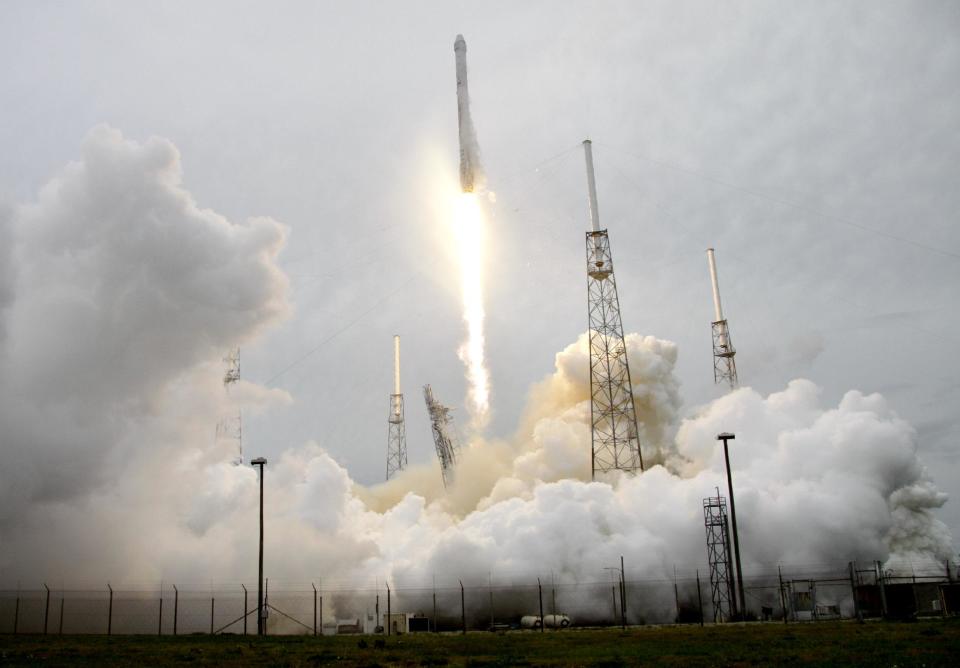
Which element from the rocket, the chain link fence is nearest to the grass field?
the chain link fence

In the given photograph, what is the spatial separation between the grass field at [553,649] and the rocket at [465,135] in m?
31.6

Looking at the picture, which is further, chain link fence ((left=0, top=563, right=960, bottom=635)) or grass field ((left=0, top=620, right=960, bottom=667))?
chain link fence ((left=0, top=563, right=960, bottom=635))

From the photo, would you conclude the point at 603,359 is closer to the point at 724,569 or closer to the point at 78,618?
the point at 724,569

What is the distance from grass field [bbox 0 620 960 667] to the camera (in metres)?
30.8

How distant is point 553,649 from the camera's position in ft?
123

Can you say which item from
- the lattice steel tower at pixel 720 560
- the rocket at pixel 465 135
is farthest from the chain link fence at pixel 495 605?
the rocket at pixel 465 135

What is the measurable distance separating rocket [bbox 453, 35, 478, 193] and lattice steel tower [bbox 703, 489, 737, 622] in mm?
28180

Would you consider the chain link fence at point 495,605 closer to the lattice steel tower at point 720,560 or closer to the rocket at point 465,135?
the lattice steel tower at point 720,560

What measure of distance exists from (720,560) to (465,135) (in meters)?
35.3

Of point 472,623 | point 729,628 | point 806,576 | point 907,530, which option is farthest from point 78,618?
point 907,530

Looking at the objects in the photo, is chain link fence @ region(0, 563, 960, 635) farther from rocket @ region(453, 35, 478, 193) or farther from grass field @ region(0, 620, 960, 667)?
rocket @ region(453, 35, 478, 193)

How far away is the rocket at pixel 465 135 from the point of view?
6519 centimetres

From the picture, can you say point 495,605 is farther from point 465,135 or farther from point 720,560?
point 465,135

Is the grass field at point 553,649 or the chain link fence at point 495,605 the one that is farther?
the chain link fence at point 495,605
